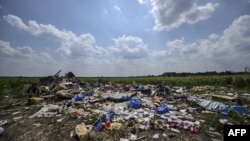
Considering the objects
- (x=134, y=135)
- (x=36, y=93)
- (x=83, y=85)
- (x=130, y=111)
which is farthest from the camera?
(x=83, y=85)

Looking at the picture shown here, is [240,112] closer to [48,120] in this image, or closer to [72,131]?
[72,131]

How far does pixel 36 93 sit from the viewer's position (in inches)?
426

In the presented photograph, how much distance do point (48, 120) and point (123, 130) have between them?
9.42 feet

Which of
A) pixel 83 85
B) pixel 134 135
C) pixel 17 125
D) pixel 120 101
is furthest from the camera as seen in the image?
pixel 83 85

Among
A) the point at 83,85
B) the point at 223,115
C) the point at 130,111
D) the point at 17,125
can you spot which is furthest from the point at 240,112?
the point at 83,85

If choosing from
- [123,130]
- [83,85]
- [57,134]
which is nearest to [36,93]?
[83,85]

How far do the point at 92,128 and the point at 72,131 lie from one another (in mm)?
554

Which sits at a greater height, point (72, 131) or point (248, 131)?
point (248, 131)

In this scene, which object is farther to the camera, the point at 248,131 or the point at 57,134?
the point at 57,134

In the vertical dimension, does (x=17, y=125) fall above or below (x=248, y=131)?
below

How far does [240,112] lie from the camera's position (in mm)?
5125

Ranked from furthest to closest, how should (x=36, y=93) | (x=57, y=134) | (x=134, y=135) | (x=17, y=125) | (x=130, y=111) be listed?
(x=36, y=93) → (x=130, y=111) → (x=17, y=125) → (x=57, y=134) → (x=134, y=135)

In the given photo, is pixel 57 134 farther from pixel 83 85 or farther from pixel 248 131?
pixel 83 85

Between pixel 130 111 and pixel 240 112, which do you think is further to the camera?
pixel 130 111
